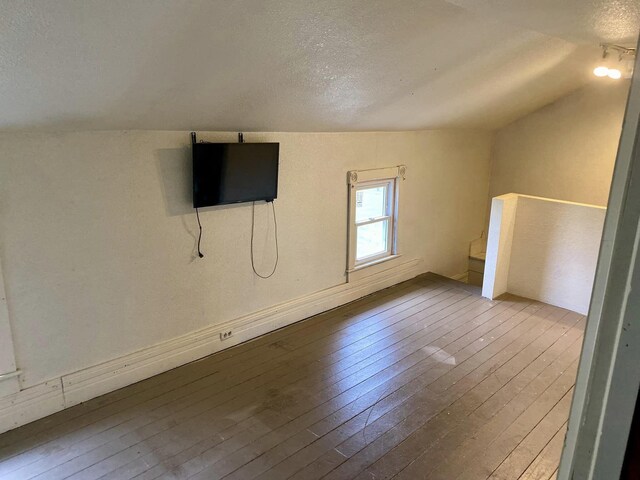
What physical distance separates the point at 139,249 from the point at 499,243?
3346mm

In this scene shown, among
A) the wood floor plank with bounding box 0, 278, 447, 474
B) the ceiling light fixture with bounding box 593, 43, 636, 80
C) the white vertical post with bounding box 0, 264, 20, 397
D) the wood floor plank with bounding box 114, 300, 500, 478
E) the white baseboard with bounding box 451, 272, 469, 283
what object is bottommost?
the white baseboard with bounding box 451, 272, 469, 283

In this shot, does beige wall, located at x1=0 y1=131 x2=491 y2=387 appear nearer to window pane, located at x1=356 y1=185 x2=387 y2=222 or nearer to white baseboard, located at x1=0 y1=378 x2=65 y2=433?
white baseboard, located at x1=0 y1=378 x2=65 y2=433

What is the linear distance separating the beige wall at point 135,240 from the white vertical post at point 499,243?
1384 millimetres

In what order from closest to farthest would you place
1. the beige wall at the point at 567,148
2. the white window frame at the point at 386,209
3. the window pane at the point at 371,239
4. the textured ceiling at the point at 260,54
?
the textured ceiling at the point at 260,54 < the white window frame at the point at 386,209 < the window pane at the point at 371,239 < the beige wall at the point at 567,148

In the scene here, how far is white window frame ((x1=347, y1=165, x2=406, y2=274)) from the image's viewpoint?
4.28m

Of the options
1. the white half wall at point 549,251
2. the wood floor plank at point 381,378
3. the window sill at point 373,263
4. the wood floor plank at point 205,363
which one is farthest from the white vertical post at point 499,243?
the window sill at point 373,263

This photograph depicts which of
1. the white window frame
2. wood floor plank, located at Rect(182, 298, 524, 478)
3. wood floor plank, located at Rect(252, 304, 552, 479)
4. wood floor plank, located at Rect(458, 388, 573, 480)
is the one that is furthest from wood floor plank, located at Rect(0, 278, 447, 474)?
wood floor plank, located at Rect(458, 388, 573, 480)

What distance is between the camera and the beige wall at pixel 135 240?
254cm

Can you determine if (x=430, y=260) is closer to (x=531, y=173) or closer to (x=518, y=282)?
(x=518, y=282)

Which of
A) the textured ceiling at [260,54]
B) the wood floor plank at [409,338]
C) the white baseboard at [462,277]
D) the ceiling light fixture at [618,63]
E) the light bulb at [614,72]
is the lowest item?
the white baseboard at [462,277]

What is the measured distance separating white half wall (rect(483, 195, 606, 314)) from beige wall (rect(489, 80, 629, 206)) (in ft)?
4.11

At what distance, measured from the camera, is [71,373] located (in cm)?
280

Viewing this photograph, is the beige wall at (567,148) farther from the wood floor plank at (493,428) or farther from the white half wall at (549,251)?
the wood floor plank at (493,428)

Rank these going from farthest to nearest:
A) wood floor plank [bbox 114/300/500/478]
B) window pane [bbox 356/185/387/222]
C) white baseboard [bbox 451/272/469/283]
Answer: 1. white baseboard [bbox 451/272/469/283]
2. window pane [bbox 356/185/387/222]
3. wood floor plank [bbox 114/300/500/478]
